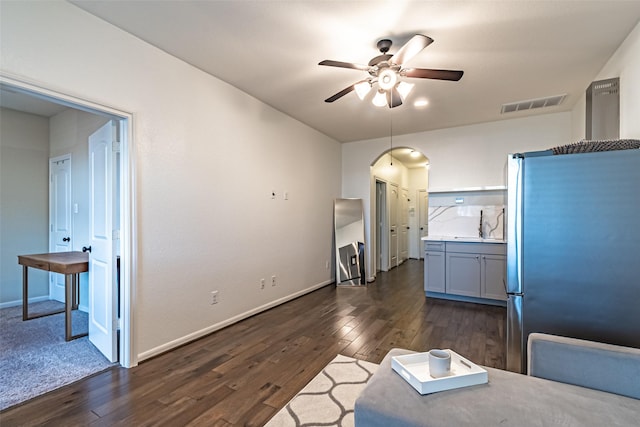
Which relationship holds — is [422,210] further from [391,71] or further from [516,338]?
[516,338]

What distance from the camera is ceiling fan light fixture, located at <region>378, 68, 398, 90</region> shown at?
8.13 feet

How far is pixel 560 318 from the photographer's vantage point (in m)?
1.73

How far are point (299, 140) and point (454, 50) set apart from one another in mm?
2553

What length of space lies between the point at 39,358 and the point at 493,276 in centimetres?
522

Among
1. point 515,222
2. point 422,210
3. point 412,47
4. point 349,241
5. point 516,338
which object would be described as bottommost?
point 516,338

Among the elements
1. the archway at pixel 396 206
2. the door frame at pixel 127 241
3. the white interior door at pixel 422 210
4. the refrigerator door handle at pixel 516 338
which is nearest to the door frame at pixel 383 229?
the archway at pixel 396 206

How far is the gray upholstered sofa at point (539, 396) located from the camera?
1047mm

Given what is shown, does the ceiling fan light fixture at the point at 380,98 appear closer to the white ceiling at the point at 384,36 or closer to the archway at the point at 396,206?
the white ceiling at the point at 384,36

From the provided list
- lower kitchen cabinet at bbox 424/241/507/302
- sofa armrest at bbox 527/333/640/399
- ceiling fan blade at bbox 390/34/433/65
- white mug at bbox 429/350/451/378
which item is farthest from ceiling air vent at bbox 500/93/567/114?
white mug at bbox 429/350/451/378

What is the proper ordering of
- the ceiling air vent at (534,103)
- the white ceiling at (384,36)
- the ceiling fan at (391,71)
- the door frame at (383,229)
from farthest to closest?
the door frame at (383,229)
the ceiling air vent at (534,103)
the ceiling fan at (391,71)
the white ceiling at (384,36)

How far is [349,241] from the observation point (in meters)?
5.60

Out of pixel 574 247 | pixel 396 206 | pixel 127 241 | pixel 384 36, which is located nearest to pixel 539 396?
pixel 574 247

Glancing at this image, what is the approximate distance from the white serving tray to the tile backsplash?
152 inches

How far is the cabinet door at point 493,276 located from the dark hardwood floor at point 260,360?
0.67 feet
